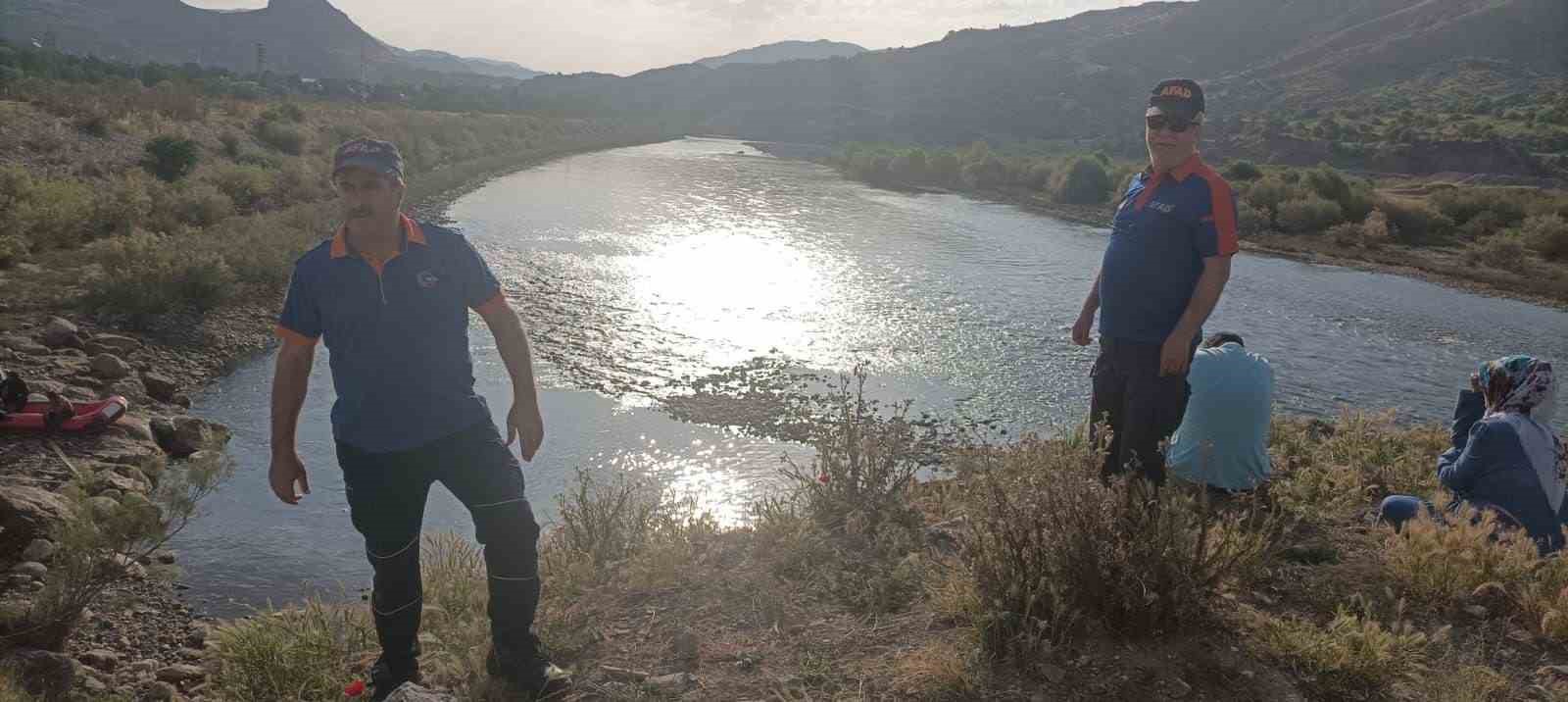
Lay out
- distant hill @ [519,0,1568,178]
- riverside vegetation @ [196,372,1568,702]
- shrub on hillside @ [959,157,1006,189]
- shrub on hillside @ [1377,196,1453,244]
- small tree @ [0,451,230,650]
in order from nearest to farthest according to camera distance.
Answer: riverside vegetation @ [196,372,1568,702]
small tree @ [0,451,230,650]
shrub on hillside @ [1377,196,1453,244]
shrub on hillside @ [959,157,1006,189]
distant hill @ [519,0,1568,178]

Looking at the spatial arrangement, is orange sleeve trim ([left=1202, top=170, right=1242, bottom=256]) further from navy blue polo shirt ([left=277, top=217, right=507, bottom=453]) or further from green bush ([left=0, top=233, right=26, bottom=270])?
green bush ([left=0, top=233, right=26, bottom=270])

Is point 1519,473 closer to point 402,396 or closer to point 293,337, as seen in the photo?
point 402,396

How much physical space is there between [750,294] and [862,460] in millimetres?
9806

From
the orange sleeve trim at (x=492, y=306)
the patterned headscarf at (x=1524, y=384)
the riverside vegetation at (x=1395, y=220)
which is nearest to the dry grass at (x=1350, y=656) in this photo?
the patterned headscarf at (x=1524, y=384)

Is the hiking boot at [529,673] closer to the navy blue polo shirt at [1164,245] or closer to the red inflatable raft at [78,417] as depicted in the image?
the navy blue polo shirt at [1164,245]

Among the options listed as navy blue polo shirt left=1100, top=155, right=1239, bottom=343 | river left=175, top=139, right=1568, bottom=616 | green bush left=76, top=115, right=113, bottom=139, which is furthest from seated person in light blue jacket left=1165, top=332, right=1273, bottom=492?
green bush left=76, top=115, right=113, bottom=139

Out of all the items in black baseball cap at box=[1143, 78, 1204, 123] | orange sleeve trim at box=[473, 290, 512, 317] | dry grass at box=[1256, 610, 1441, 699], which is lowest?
dry grass at box=[1256, 610, 1441, 699]

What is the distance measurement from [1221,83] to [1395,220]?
67215 mm

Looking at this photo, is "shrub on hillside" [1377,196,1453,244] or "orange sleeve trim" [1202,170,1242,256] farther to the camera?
"shrub on hillside" [1377,196,1453,244]

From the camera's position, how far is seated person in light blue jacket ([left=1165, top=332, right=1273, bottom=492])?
4645 mm

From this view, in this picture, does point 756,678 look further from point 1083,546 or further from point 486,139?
point 486,139

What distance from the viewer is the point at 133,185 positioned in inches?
553

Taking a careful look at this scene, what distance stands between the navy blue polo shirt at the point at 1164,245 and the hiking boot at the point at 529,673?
2.57m

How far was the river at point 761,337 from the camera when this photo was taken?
6914 mm
